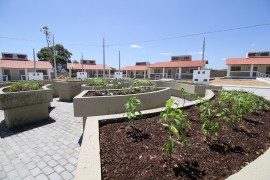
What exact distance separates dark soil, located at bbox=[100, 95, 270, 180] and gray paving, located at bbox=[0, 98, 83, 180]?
1.79 m

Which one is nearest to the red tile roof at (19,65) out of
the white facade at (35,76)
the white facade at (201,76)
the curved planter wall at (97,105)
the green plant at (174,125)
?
the white facade at (35,76)

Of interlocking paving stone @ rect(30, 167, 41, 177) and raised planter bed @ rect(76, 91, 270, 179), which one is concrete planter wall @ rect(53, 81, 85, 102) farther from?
raised planter bed @ rect(76, 91, 270, 179)

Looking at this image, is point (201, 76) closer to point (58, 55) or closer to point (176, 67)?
point (176, 67)

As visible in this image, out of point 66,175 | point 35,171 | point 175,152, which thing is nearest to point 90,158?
point 175,152

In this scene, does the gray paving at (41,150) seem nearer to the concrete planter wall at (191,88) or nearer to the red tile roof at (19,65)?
the concrete planter wall at (191,88)

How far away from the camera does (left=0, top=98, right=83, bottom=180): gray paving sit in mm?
3624

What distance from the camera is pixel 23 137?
5645mm

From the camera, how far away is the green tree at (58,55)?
44.8 metres

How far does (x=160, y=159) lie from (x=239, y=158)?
3.85ft

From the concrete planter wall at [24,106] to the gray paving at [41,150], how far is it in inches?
15.6

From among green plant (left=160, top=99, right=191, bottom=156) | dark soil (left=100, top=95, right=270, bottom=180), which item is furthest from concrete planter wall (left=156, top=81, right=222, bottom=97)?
green plant (left=160, top=99, right=191, bottom=156)

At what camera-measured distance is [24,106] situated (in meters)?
6.86

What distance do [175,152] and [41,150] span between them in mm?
4294

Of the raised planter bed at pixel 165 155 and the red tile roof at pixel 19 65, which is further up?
the red tile roof at pixel 19 65
